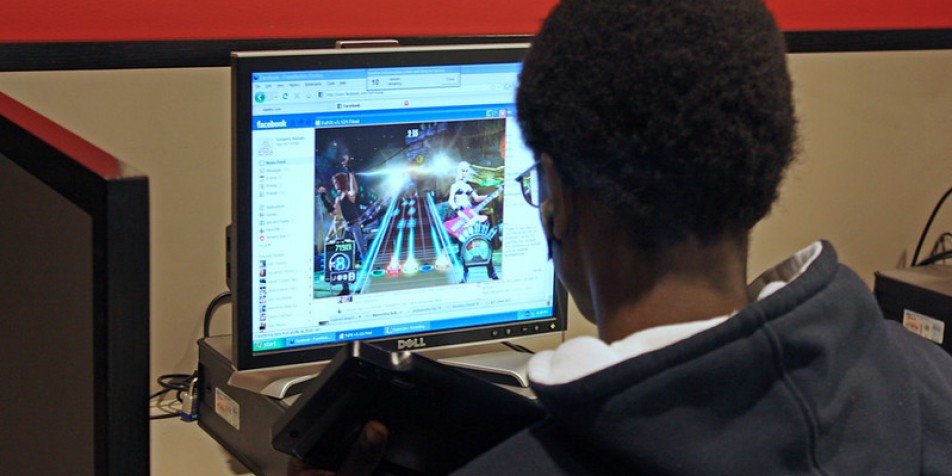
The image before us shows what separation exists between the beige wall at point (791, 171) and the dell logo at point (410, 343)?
260mm

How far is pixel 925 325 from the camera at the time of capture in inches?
63.9

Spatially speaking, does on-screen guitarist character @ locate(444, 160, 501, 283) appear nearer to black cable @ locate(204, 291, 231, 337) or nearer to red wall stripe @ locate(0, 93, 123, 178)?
black cable @ locate(204, 291, 231, 337)

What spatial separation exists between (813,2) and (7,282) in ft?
4.42

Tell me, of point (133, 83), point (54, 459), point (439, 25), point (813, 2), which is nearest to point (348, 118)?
point (133, 83)

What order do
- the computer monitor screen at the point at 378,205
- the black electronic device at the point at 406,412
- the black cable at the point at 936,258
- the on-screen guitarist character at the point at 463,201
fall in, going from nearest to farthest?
the black electronic device at the point at 406,412 → the computer monitor screen at the point at 378,205 → the on-screen guitarist character at the point at 463,201 → the black cable at the point at 936,258

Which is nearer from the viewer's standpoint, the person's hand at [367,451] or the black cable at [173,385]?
the person's hand at [367,451]

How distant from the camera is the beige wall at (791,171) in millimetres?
1370

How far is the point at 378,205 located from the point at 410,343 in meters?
0.17

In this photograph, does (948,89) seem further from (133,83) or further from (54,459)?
(54,459)

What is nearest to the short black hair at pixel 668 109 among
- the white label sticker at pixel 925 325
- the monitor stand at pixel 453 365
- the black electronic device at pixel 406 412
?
the black electronic device at pixel 406 412

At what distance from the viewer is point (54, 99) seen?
1334mm

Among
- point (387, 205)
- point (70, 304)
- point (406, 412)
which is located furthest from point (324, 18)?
point (70, 304)

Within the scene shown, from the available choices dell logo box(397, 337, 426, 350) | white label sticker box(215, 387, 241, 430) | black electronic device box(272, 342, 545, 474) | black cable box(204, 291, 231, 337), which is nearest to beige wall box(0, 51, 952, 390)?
black cable box(204, 291, 231, 337)

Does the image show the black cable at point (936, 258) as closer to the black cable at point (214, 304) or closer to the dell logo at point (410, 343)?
the dell logo at point (410, 343)
